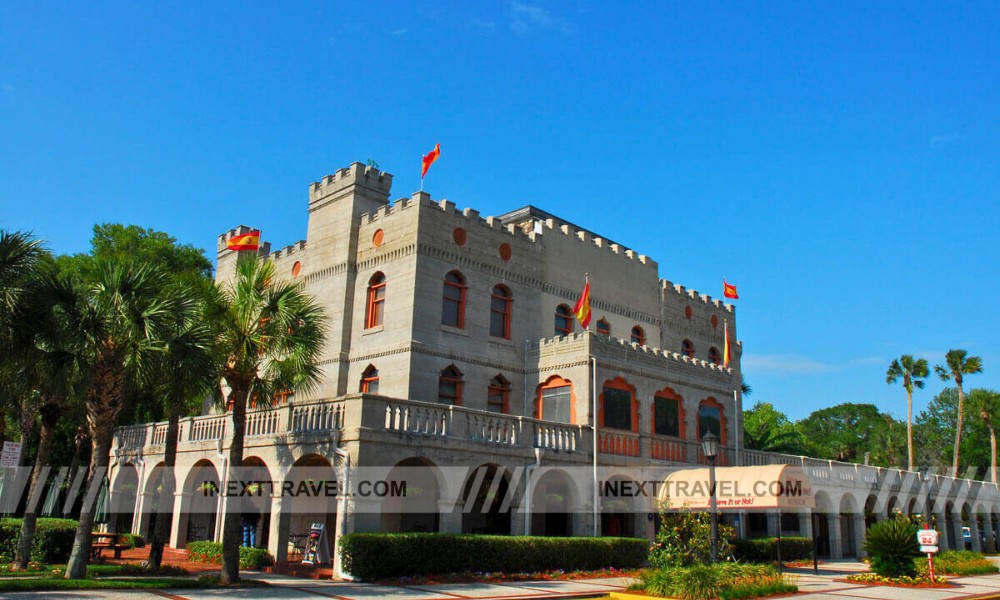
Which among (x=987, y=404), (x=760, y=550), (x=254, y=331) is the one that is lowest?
(x=760, y=550)

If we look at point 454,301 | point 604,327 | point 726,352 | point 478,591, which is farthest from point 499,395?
point 726,352

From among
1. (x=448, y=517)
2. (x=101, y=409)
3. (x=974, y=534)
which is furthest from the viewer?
(x=974, y=534)

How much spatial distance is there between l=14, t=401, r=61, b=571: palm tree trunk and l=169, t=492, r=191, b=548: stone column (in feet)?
20.3

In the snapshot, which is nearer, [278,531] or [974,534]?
[278,531]

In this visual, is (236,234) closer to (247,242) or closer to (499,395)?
(247,242)

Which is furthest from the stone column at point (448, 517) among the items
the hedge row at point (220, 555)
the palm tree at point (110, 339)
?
the palm tree at point (110, 339)

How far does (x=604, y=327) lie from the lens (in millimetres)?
35469

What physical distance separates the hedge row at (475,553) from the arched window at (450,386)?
7.28m

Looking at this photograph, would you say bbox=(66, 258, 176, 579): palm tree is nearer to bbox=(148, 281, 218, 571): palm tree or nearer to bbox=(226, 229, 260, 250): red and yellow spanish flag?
bbox=(148, 281, 218, 571): palm tree

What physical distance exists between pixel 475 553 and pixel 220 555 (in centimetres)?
807

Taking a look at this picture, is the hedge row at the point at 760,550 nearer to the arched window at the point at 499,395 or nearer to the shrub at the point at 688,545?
the shrub at the point at 688,545

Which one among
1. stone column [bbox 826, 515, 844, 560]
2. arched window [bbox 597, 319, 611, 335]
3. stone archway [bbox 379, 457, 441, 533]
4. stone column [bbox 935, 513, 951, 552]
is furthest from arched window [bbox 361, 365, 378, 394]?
stone column [bbox 935, 513, 951, 552]

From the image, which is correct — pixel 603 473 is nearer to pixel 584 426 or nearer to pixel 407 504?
pixel 584 426

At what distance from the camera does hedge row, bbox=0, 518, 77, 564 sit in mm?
22812
